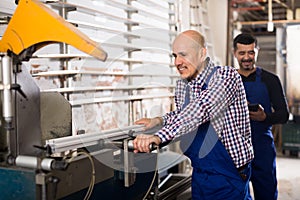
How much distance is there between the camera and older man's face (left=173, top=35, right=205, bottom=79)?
73.1 inches

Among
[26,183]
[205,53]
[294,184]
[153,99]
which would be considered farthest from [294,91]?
[26,183]

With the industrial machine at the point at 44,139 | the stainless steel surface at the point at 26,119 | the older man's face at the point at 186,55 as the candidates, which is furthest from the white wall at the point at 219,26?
the stainless steel surface at the point at 26,119

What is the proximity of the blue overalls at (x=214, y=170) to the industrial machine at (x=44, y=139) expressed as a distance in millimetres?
313

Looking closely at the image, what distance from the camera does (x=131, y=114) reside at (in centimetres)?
360

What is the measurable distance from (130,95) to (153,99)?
1.82 feet

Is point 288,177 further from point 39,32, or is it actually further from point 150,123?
point 39,32

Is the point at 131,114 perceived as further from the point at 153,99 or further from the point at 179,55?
the point at 179,55

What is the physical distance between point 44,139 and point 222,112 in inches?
31.4


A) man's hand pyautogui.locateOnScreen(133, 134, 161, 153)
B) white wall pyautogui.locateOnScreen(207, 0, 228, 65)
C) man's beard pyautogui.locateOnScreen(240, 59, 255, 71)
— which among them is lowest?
man's hand pyautogui.locateOnScreen(133, 134, 161, 153)

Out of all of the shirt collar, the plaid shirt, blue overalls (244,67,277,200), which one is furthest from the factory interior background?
blue overalls (244,67,277,200)

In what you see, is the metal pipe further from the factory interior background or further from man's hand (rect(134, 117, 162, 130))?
man's hand (rect(134, 117, 162, 130))

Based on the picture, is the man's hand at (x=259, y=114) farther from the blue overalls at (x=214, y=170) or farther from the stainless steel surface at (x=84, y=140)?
the stainless steel surface at (x=84, y=140)

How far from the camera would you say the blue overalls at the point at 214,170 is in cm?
185

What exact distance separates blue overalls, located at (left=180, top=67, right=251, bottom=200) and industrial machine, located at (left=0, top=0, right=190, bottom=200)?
12.3 inches
